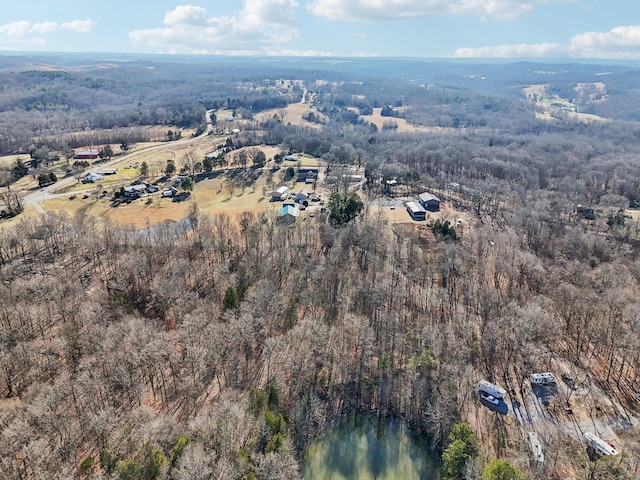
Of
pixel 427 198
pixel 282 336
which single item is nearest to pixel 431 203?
pixel 427 198

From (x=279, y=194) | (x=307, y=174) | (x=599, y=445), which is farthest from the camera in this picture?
(x=307, y=174)

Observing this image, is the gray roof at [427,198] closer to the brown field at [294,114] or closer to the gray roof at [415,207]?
the gray roof at [415,207]

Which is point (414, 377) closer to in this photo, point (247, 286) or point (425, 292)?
point (425, 292)

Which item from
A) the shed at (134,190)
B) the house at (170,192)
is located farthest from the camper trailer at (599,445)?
the shed at (134,190)

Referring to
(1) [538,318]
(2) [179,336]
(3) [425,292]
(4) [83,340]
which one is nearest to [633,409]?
(1) [538,318]

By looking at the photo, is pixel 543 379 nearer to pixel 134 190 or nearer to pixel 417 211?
pixel 417 211

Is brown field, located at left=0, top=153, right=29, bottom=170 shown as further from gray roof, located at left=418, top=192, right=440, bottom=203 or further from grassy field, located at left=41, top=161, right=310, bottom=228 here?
gray roof, located at left=418, top=192, right=440, bottom=203
